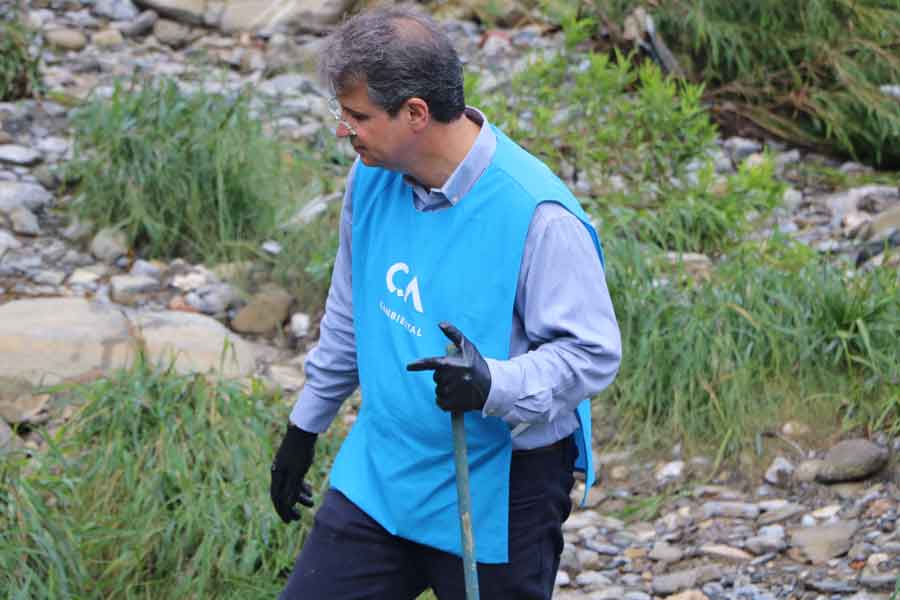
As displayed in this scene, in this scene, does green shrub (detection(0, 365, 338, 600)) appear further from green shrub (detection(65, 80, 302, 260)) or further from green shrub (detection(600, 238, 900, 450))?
green shrub (detection(65, 80, 302, 260))

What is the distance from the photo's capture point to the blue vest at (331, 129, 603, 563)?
2.32 meters

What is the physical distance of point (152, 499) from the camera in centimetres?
385

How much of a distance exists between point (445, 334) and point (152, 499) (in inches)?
74.9

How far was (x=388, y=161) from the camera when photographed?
2379 millimetres

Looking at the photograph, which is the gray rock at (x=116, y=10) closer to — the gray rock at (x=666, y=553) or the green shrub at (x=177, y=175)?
the green shrub at (x=177, y=175)

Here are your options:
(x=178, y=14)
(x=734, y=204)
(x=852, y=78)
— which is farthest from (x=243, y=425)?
(x=178, y=14)

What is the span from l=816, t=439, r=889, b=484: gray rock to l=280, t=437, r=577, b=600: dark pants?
1.98 meters

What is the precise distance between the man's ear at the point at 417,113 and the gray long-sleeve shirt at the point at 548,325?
0.10 m

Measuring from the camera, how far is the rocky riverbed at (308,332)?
3.98 m

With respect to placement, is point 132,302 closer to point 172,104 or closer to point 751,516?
point 172,104

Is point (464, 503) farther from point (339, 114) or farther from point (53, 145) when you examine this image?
point (53, 145)

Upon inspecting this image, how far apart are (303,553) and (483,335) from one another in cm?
62

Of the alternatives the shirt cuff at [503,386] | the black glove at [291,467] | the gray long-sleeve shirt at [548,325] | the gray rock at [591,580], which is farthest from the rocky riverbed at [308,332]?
the shirt cuff at [503,386]

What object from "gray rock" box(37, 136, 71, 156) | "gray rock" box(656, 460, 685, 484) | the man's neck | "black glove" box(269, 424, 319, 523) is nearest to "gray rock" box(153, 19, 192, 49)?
"gray rock" box(37, 136, 71, 156)
